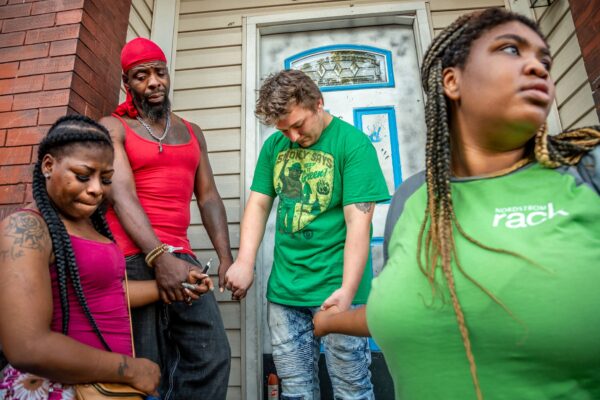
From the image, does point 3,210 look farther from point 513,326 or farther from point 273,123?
point 513,326

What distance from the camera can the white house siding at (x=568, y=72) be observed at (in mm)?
2633

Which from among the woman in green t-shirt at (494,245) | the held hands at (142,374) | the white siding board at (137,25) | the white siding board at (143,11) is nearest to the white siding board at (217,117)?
the white siding board at (137,25)

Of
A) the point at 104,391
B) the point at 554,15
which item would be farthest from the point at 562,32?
the point at 104,391

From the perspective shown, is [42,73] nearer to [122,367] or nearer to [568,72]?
[122,367]

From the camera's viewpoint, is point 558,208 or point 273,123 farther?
point 273,123

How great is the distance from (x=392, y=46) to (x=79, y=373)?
3207mm

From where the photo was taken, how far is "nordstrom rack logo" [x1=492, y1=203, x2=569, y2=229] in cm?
82

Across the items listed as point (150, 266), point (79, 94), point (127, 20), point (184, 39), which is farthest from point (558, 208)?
point (184, 39)

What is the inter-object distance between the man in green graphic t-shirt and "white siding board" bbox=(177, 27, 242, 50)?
1.56 meters

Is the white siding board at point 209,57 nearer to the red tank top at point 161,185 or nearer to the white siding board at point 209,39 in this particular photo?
the white siding board at point 209,39

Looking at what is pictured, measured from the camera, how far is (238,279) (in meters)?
1.96

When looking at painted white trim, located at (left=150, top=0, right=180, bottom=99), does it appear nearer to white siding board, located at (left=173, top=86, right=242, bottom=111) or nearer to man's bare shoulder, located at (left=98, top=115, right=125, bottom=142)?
white siding board, located at (left=173, top=86, right=242, bottom=111)

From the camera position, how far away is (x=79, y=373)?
1170 millimetres

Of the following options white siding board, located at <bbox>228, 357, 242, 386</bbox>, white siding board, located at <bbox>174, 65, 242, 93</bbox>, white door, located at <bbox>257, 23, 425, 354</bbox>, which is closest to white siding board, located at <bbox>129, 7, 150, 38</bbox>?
white siding board, located at <bbox>174, 65, 242, 93</bbox>
